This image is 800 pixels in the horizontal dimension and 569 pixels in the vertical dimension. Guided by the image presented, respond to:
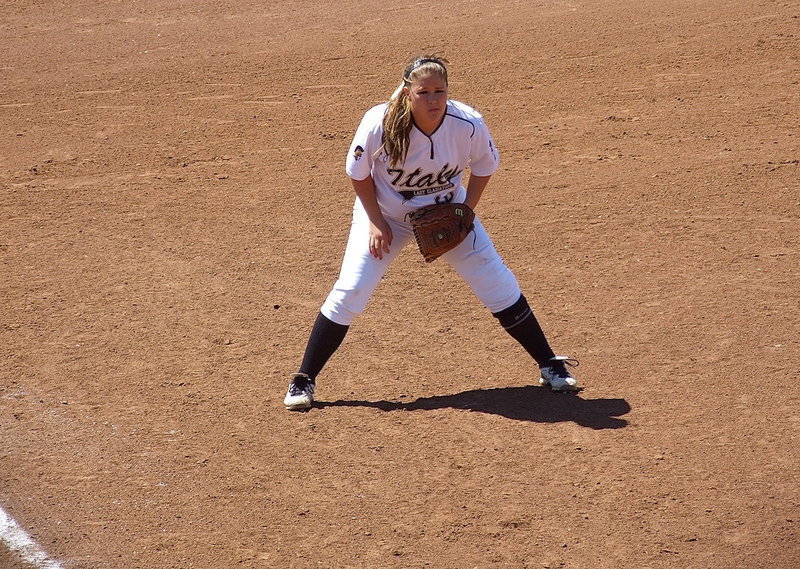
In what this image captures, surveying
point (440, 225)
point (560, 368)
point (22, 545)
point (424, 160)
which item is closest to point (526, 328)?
point (560, 368)

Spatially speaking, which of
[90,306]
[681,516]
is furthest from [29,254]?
[681,516]

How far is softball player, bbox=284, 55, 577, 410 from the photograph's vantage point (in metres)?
4.95

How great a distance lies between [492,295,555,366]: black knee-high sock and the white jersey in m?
0.63

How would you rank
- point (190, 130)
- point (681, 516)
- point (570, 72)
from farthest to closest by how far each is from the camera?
point (570, 72) → point (190, 130) → point (681, 516)

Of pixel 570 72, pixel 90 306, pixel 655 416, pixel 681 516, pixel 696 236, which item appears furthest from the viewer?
pixel 570 72

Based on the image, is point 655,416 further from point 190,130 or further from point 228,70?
point 228,70

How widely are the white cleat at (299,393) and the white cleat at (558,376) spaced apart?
1215mm

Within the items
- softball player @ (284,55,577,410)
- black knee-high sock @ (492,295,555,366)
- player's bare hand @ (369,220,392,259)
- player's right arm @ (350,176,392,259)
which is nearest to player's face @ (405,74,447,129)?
softball player @ (284,55,577,410)

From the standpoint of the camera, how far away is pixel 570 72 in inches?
403

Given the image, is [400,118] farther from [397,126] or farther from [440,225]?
[440,225]

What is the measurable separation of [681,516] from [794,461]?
27.8 inches

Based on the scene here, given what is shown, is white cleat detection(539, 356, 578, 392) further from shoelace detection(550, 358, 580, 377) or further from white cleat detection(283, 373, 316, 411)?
white cleat detection(283, 373, 316, 411)

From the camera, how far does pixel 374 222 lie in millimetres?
5137

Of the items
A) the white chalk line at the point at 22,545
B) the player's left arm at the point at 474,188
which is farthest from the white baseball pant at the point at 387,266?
the white chalk line at the point at 22,545
